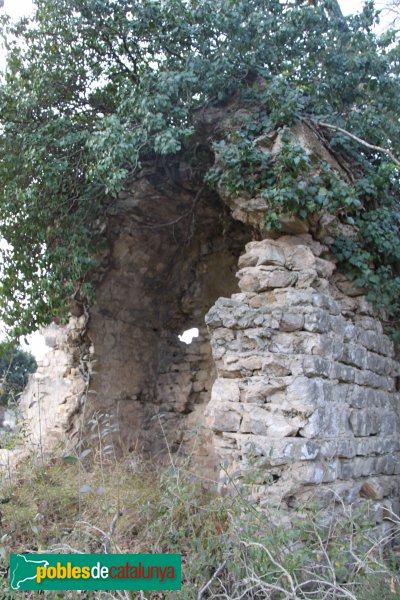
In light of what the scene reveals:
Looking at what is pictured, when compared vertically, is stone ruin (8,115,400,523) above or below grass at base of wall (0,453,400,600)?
above

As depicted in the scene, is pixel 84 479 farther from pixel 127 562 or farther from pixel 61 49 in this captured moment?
pixel 61 49

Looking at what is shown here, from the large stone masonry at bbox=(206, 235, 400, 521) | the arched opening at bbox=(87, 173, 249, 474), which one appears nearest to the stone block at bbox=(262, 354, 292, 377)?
the large stone masonry at bbox=(206, 235, 400, 521)

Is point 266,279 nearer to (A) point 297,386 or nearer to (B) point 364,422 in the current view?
(A) point 297,386

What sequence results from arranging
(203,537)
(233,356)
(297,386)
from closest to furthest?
(203,537)
(297,386)
(233,356)

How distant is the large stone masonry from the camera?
4.01 meters

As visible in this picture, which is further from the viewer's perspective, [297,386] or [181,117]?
[181,117]

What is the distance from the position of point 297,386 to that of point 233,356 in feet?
1.69

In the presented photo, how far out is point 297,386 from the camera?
4.12 meters

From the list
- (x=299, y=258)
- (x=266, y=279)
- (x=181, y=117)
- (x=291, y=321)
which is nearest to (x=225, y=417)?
(x=291, y=321)

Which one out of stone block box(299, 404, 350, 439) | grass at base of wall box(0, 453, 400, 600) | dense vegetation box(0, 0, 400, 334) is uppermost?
dense vegetation box(0, 0, 400, 334)

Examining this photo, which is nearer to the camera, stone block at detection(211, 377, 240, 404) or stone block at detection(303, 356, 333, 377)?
stone block at detection(303, 356, 333, 377)

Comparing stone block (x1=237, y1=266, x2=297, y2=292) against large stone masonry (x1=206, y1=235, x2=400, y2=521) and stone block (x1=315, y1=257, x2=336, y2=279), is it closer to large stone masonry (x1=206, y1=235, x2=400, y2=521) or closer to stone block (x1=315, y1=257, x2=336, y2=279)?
large stone masonry (x1=206, y1=235, x2=400, y2=521)

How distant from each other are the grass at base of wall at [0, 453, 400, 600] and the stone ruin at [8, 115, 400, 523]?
0.27 meters

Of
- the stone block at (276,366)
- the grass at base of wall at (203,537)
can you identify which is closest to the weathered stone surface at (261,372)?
the stone block at (276,366)
